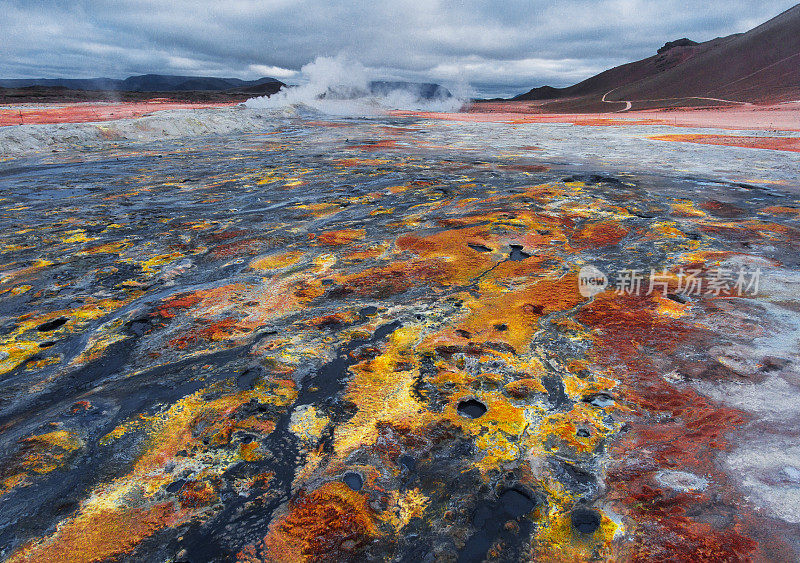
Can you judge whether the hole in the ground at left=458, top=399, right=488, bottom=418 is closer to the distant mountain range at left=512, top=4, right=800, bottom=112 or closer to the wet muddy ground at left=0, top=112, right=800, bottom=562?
the wet muddy ground at left=0, top=112, right=800, bottom=562

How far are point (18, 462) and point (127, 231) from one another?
3.65 metres

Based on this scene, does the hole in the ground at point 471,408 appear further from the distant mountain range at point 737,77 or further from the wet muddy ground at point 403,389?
the distant mountain range at point 737,77

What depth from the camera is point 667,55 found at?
7056 centimetres

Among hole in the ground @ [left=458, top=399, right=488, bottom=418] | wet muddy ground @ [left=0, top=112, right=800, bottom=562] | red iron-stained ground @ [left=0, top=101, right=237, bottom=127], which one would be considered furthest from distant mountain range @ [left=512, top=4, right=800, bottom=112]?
red iron-stained ground @ [left=0, top=101, right=237, bottom=127]

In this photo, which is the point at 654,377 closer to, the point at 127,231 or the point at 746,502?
the point at 746,502

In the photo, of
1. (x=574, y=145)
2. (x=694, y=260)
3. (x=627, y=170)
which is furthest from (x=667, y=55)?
(x=694, y=260)

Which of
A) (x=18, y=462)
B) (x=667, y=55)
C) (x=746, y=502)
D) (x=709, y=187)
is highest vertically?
(x=667, y=55)

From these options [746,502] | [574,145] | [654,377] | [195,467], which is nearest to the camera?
[746,502]

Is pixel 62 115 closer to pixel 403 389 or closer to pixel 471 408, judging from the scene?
pixel 403 389

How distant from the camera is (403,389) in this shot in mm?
2213

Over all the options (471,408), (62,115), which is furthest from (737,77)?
(471,408)

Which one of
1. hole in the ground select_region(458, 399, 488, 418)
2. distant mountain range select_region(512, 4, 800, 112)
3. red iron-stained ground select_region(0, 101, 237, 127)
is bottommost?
hole in the ground select_region(458, 399, 488, 418)

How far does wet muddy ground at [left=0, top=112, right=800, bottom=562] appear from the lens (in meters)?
1.49

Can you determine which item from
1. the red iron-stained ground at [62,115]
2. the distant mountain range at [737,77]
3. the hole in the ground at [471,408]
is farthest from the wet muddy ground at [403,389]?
the distant mountain range at [737,77]
